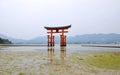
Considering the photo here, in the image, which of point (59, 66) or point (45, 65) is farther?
point (45, 65)

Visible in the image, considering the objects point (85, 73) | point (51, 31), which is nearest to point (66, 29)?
point (51, 31)

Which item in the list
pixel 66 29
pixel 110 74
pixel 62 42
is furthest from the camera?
pixel 62 42

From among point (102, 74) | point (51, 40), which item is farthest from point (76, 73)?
point (51, 40)

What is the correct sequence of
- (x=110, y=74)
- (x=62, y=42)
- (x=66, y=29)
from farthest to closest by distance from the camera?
(x=62, y=42)
(x=66, y=29)
(x=110, y=74)

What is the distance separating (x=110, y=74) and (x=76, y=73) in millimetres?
1570

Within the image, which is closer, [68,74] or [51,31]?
[68,74]

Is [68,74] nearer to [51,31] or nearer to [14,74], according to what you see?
[14,74]

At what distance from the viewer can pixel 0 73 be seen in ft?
31.2

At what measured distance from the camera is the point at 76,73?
9664mm

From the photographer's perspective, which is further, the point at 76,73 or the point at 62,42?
the point at 62,42

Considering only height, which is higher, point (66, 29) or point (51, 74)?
point (66, 29)

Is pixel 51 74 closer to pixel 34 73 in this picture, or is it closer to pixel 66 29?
pixel 34 73

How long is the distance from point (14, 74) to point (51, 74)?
5.56 feet

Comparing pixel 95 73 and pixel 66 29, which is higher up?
pixel 66 29
